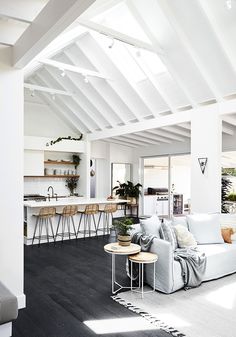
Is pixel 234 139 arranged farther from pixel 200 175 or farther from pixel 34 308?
pixel 34 308

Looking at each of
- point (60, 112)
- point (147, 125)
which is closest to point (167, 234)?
point (147, 125)

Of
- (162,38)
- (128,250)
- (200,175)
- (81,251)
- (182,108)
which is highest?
(162,38)

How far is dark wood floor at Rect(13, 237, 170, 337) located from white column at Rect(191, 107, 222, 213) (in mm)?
2251

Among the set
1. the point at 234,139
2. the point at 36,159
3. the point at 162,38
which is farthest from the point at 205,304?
the point at 36,159

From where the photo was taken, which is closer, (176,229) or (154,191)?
(176,229)

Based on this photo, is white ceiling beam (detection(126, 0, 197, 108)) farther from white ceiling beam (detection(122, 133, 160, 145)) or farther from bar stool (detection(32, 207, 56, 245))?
bar stool (detection(32, 207, 56, 245))

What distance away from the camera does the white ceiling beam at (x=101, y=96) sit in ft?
25.8

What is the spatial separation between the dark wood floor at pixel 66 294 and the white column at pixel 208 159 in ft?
7.39

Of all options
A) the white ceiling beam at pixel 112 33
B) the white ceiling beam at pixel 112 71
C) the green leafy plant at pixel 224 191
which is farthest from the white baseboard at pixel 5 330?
the green leafy plant at pixel 224 191

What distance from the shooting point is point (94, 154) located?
36.7 feet

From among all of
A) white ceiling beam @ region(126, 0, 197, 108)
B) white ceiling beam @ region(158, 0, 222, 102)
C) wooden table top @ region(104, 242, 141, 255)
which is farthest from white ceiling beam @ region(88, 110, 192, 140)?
wooden table top @ region(104, 242, 141, 255)

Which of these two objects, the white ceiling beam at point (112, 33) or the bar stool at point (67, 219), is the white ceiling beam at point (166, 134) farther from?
the bar stool at point (67, 219)

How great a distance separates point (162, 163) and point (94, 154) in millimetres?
2626

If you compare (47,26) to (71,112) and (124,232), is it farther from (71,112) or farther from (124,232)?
(71,112)
